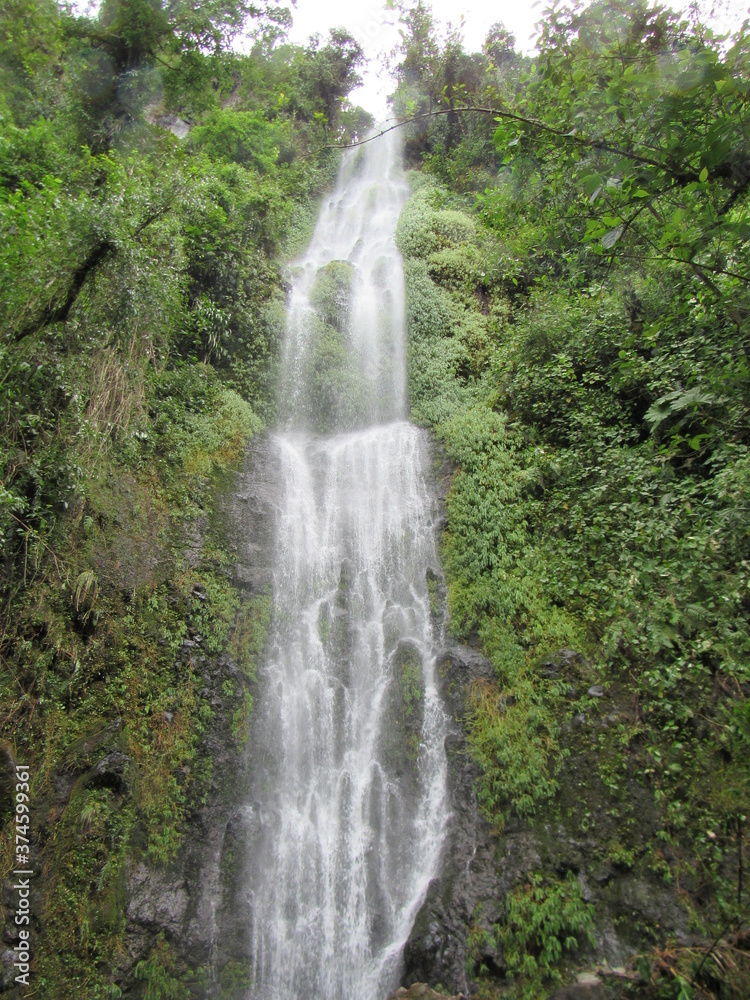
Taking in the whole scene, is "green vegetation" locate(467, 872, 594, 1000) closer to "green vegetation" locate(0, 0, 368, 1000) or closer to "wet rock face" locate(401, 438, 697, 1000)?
"wet rock face" locate(401, 438, 697, 1000)

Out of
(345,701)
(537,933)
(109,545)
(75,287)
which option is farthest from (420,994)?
(75,287)

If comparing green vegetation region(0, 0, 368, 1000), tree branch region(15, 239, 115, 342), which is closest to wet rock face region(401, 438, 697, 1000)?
green vegetation region(0, 0, 368, 1000)

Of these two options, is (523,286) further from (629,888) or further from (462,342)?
(629,888)

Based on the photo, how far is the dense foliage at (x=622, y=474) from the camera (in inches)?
144

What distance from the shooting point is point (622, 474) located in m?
7.90

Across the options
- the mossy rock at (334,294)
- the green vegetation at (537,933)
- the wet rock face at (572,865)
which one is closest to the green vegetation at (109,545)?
the wet rock face at (572,865)

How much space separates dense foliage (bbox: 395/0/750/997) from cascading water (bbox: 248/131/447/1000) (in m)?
0.82

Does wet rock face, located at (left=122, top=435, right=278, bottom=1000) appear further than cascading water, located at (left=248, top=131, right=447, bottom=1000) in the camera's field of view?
No

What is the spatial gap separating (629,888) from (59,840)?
583 cm

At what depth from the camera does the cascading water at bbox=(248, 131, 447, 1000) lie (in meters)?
6.30

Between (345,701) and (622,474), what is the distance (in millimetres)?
5163

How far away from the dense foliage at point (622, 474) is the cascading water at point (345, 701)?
82cm

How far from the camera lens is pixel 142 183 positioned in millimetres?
7824

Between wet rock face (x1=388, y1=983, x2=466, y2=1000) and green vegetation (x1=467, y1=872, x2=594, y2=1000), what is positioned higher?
green vegetation (x1=467, y1=872, x2=594, y2=1000)
